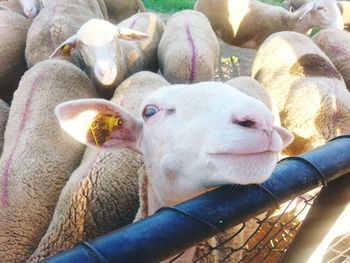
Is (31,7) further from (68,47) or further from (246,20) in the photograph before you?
(246,20)

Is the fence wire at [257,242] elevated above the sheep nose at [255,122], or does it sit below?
below

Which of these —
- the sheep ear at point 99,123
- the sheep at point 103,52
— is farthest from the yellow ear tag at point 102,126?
the sheep at point 103,52

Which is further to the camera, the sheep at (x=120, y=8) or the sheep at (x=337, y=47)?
Answer: the sheep at (x=120, y=8)

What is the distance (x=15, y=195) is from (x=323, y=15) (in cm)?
420

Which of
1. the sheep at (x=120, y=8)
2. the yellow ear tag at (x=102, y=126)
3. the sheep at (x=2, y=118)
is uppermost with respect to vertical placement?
the yellow ear tag at (x=102, y=126)

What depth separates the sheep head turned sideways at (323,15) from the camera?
477cm

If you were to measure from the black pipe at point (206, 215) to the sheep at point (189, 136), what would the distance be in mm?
57

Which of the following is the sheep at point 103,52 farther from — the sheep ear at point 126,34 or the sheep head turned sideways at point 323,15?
the sheep head turned sideways at point 323,15

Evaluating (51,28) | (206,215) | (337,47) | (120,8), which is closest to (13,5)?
(120,8)

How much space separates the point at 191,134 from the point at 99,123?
40 centimetres

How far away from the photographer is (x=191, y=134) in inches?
42.8

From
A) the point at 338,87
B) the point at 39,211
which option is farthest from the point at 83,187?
the point at 338,87

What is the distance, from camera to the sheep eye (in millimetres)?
1329

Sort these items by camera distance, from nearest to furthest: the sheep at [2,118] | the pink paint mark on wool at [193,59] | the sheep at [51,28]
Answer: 1. the sheep at [2,118]
2. the pink paint mark on wool at [193,59]
3. the sheep at [51,28]
